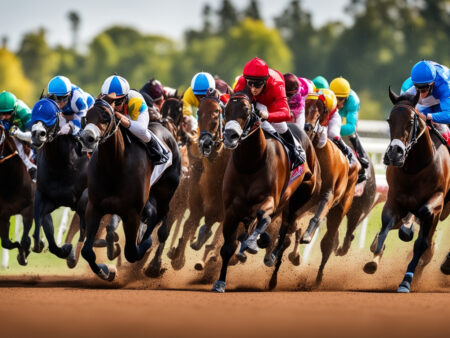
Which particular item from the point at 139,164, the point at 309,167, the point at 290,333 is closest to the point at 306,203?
the point at 309,167

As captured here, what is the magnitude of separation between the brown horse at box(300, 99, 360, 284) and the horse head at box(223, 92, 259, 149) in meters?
1.92

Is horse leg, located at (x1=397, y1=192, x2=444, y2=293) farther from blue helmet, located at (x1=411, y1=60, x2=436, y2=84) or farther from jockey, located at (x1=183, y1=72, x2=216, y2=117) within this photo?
jockey, located at (x1=183, y1=72, x2=216, y2=117)

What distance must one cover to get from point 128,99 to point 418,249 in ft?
9.26

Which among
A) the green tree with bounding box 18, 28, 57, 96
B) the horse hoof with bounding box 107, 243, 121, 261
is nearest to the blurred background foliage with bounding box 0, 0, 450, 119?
the green tree with bounding box 18, 28, 57, 96

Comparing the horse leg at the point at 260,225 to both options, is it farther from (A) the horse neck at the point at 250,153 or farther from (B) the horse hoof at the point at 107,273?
(B) the horse hoof at the point at 107,273

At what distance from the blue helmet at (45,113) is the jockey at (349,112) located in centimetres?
370

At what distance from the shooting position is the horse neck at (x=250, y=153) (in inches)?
370

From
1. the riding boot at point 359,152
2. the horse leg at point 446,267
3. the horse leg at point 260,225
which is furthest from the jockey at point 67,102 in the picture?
the horse leg at point 446,267

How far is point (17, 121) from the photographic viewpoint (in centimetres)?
1160

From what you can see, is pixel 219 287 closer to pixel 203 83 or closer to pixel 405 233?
pixel 405 233

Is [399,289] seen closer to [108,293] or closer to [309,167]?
[309,167]

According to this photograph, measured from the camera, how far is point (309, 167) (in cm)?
1080

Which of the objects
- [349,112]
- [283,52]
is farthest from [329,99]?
[283,52]

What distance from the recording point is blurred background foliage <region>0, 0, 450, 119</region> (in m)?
80.9
